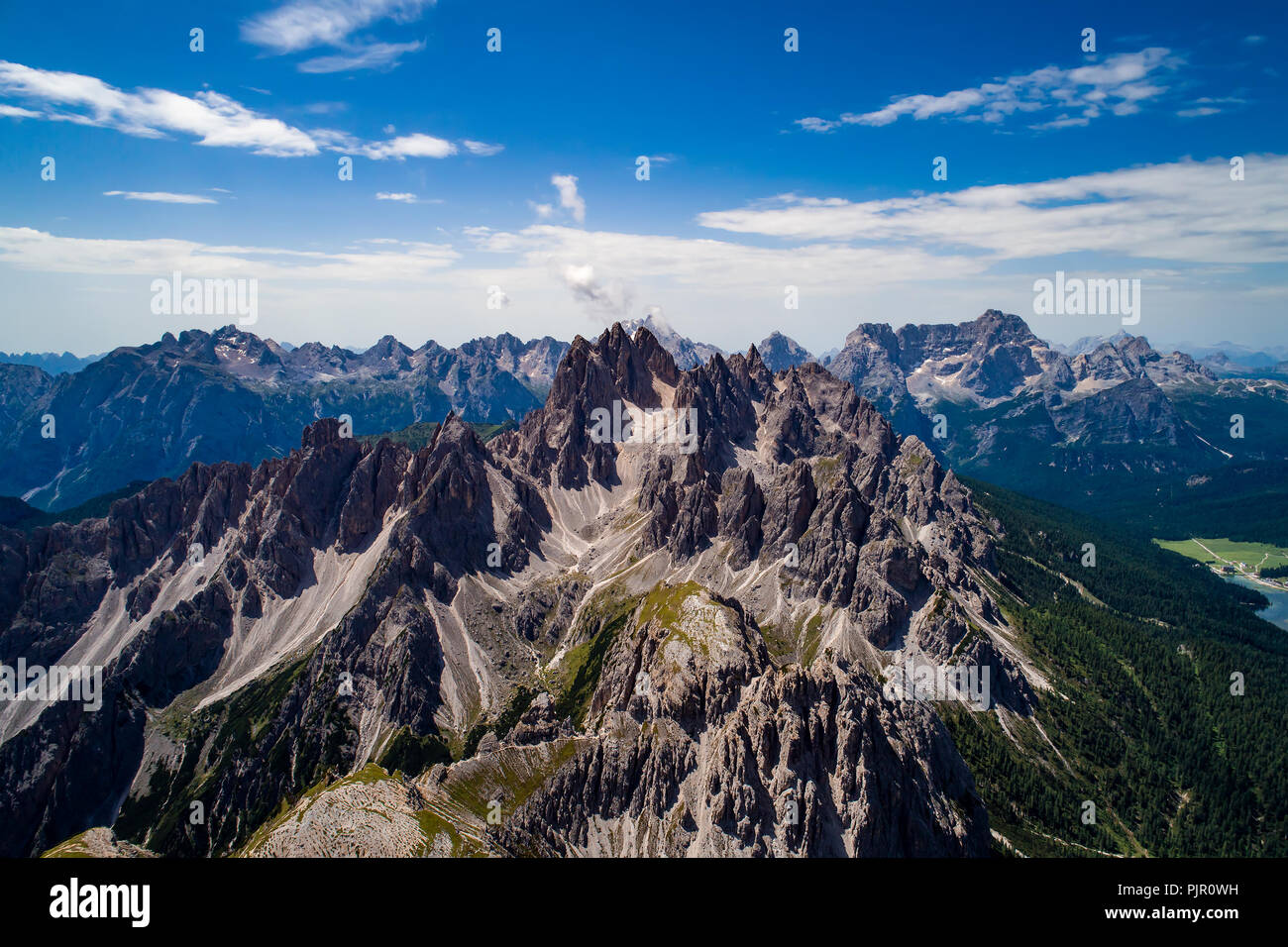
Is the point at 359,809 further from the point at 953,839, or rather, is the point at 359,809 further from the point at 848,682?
the point at 953,839

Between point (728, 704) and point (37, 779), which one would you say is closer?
point (728, 704)

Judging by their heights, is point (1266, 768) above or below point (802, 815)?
below

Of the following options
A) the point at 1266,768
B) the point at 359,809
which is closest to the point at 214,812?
the point at 359,809
